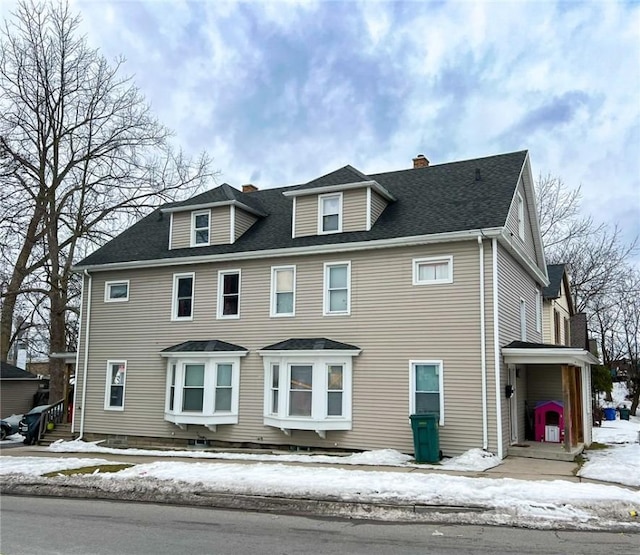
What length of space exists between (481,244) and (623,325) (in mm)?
33645

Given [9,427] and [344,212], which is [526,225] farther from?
[9,427]

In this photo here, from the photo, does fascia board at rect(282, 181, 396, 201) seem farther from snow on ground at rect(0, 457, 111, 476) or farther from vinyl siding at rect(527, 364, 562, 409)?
snow on ground at rect(0, 457, 111, 476)

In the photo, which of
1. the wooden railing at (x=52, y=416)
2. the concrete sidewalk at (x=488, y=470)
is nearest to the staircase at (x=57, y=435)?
the wooden railing at (x=52, y=416)

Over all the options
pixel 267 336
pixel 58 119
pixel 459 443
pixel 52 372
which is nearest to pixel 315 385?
pixel 267 336

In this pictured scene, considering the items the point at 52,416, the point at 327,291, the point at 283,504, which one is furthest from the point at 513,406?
the point at 52,416

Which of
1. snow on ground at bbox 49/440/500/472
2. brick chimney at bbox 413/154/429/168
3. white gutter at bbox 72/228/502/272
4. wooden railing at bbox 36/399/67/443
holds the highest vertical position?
brick chimney at bbox 413/154/429/168

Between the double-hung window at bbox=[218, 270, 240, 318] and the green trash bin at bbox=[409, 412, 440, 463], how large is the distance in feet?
22.6

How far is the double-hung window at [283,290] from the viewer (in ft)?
57.8

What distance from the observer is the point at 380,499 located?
9.82m

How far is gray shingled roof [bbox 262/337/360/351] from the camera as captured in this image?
16172 mm

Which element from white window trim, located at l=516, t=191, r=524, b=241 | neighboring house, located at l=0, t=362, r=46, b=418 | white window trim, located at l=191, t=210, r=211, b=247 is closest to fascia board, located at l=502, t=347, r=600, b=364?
white window trim, located at l=516, t=191, r=524, b=241

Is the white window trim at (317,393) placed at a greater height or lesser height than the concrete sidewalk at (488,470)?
greater

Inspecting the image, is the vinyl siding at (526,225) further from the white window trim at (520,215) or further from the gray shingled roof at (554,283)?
the gray shingled roof at (554,283)

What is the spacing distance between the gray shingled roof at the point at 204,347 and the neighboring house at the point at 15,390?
14950 mm
